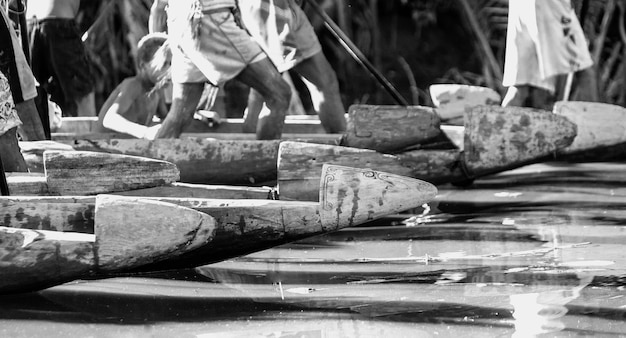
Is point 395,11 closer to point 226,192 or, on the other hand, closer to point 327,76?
point 327,76

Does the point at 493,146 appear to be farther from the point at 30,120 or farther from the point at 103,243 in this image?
the point at 103,243

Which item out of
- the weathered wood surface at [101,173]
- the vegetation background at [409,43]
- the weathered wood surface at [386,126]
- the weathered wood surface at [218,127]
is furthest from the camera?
the vegetation background at [409,43]

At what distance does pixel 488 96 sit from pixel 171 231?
4.31 m

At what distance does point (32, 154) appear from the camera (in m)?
5.76

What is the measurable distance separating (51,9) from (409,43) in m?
7.08

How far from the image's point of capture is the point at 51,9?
7.86 meters

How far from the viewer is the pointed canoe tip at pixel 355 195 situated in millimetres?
3959

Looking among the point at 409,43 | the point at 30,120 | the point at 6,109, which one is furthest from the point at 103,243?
the point at 409,43

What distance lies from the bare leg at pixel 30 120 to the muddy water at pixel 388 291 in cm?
168

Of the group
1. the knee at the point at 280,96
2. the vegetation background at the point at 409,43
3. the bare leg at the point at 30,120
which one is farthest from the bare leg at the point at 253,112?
the vegetation background at the point at 409,43

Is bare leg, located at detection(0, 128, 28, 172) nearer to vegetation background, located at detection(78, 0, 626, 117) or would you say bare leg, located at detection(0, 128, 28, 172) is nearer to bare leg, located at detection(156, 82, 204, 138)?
bare leg, located at detection(156, 82, 204, 138)

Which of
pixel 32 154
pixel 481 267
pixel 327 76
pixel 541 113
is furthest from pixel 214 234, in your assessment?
pixel 327 76

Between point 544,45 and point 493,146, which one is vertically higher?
point 544,45

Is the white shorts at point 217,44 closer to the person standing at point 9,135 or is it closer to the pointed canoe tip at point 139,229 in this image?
the person standing at point 9,135
